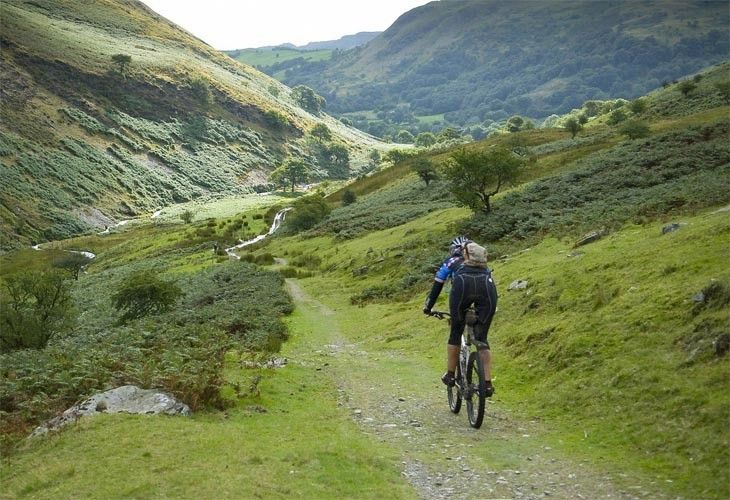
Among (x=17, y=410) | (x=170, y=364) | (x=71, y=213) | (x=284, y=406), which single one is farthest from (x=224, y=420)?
(x=71, y=213)

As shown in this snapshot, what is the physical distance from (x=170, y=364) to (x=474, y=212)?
35.9 meters

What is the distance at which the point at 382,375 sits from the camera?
1747 centimetres

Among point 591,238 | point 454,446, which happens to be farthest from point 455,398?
point 591,238

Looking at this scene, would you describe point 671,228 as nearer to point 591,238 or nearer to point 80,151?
point 591,238

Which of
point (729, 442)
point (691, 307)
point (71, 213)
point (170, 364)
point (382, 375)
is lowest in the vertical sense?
point (71, 213)

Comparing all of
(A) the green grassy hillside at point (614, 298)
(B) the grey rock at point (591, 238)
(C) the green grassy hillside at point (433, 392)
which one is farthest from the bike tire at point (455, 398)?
(B) the grey rock at point (591, 238)

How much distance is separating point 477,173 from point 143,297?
26.4 meters

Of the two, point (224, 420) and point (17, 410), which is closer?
point (224, 420)

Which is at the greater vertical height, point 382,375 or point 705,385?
point 705,385

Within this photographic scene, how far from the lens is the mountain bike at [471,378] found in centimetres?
1111

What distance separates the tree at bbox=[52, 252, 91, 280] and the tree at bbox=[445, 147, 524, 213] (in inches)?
2116

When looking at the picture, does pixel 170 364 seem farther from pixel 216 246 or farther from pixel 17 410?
pixel 216 246

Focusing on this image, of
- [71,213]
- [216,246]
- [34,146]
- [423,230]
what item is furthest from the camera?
[34,146]

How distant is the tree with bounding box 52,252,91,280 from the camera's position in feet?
259
